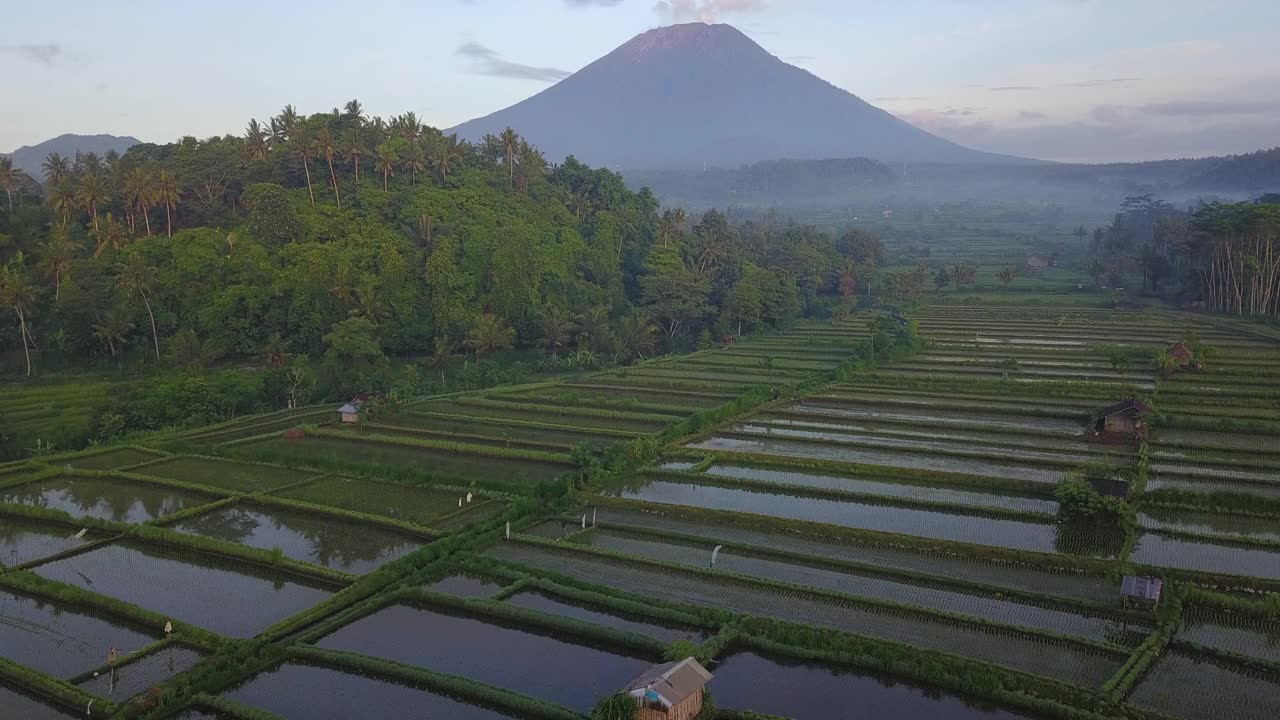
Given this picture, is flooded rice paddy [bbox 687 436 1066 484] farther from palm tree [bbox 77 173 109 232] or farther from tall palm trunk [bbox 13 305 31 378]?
palm tree [bbox 77 173 109 232]

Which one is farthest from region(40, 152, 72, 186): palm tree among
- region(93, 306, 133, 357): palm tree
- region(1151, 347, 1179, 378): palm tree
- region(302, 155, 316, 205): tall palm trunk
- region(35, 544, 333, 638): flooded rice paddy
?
region(1151, 347, 1179, 378): palm tree

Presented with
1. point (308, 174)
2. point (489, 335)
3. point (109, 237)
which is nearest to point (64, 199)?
point (109, 237)

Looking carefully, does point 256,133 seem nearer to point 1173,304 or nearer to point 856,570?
point 856,570

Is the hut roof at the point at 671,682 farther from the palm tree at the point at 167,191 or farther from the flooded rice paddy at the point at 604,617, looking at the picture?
the palm tree at the point at 167,191

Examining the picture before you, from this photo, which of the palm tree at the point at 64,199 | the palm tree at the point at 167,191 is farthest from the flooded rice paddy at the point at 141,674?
the palm tree at the point at 64,199

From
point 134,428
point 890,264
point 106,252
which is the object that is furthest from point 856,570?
point 890,264

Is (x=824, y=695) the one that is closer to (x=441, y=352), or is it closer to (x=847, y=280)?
(x=441, y=352)
